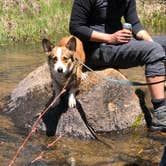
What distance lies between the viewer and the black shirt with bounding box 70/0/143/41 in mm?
5059

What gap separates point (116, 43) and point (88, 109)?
83 cm

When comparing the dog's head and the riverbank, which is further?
the riverbank

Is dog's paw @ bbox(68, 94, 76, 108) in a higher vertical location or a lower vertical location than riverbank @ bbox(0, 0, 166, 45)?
lower

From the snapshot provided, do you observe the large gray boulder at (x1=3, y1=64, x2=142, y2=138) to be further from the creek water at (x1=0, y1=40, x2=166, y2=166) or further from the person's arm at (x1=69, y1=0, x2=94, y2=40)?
the person's arm at (x1=69, y1=0, x2=94, y2=40)

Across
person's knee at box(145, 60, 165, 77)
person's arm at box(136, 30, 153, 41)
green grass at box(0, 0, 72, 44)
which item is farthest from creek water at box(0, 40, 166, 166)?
green grass at box(0, 0, 72, 44)

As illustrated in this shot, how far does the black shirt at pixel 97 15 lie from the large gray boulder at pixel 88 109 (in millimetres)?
544

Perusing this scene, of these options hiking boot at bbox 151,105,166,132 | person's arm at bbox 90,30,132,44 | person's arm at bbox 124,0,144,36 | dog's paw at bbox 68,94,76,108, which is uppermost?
person's arm at bbox 124,0,144,36

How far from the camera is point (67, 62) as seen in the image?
16.0ft

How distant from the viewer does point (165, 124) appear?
4.86 metres

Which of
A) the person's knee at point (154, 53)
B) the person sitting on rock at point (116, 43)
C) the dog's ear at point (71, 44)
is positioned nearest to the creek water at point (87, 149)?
the person sitting on rock at point (116, 43)

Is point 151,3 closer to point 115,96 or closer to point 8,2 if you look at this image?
point 8,2

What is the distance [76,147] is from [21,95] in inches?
54.8

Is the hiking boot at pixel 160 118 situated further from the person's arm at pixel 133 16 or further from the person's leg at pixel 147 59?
the person's arm at pixel 133 16

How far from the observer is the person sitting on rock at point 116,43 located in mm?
4895
